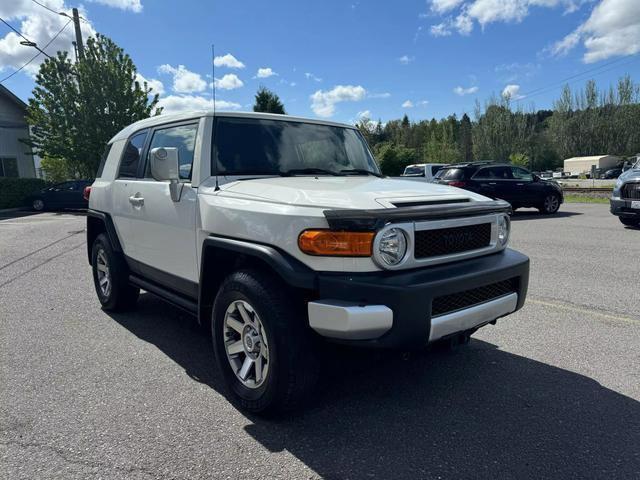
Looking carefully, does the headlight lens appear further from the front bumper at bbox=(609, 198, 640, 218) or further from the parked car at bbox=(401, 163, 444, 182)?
the parked car at bbox=(401, 163, 444, 182)

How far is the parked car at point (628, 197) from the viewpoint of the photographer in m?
10.7

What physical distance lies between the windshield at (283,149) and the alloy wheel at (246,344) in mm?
1135

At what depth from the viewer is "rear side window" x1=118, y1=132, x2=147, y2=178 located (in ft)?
15.1

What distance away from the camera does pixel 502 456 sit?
2477 mm

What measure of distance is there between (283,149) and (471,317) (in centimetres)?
203

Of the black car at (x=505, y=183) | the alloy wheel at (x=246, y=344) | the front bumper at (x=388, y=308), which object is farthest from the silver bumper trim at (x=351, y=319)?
the black car at (x=505, y=183)

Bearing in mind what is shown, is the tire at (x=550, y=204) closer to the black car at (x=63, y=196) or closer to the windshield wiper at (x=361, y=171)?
the windshield wiper at (x=361, y=171)

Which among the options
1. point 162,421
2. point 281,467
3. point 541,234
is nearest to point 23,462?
point 162,421

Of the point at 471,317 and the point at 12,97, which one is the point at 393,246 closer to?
the point at 471,317

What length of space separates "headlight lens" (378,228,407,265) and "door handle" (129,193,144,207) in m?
2.53

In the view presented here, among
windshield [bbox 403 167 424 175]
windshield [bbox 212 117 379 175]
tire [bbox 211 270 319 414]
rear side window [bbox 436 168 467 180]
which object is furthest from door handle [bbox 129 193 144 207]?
windshield [bbox 403 167 424 175]

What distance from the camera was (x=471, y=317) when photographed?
2777mm

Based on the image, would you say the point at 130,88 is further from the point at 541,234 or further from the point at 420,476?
the point at 420,476

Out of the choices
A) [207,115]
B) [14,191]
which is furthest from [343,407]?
[14,191]
